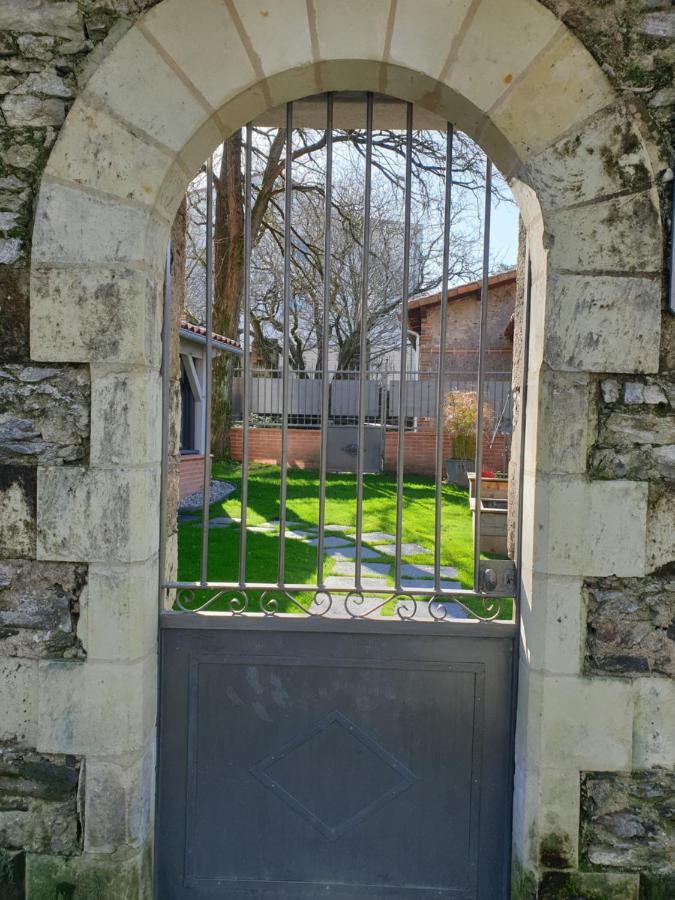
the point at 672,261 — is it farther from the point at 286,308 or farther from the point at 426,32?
the point at 286,308

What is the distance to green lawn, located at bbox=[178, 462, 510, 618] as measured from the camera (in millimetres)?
5574

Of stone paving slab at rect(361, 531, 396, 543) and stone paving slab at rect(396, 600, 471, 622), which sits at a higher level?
stone paving slab at rect(396, 600, 471, 622)

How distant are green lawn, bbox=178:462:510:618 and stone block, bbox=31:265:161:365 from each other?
1.56 m

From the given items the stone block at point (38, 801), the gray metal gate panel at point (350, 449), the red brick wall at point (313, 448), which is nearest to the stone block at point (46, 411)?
the stone block at point (38, 801)

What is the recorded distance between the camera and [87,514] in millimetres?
2352

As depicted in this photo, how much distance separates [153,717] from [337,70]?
2.44m

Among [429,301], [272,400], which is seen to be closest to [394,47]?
[272,400]

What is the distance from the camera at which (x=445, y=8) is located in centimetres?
224

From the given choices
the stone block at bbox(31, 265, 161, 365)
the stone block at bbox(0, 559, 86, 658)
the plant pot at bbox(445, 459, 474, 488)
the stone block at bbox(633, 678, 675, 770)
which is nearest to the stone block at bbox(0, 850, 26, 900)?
the stone block at bbox(0, 559, 86, 658)

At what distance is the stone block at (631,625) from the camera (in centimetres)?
231

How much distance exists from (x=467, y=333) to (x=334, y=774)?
11722 mm

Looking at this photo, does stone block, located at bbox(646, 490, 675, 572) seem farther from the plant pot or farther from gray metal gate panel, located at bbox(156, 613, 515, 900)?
the plant pot

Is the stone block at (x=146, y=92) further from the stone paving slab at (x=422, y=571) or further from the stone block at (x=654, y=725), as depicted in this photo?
the stone paving slab at (x=422, y=571)

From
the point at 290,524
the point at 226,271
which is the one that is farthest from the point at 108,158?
the point at 226,271
